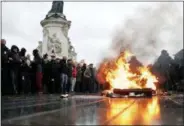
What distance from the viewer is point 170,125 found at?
6344mm

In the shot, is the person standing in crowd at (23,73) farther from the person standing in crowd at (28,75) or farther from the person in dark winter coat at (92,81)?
the person in dark winter coat at (92,81)

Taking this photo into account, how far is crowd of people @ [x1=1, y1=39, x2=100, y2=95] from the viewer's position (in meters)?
15.6

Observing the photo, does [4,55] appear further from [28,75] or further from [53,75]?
[53,75]

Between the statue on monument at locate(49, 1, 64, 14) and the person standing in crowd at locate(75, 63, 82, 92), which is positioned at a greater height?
the statue on monument at locate(49, 1, 64, 14)

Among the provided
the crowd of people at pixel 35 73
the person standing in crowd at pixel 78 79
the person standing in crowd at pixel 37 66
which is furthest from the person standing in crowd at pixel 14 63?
the person standing in crowd at pixel 78 79

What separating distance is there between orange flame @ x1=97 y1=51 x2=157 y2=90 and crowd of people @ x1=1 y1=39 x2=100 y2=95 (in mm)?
1835

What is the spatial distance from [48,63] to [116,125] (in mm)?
14232

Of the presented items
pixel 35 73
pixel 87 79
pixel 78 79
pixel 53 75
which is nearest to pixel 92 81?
pixel 87 79

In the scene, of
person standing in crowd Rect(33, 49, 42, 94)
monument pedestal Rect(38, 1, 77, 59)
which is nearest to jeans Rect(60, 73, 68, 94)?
person standing in crowd Rect(33, 49, 42, 94)

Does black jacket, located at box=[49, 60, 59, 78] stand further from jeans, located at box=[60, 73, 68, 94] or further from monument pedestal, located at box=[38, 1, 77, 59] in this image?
monument pedestal, located at box=[38, 1, 77, 59]

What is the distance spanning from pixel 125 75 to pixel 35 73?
473 centimetres

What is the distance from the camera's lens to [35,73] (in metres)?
18.4

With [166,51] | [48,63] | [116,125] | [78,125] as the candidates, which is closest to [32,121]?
[78,125]

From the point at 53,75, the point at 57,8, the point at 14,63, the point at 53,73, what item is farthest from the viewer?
the point at 57,8
